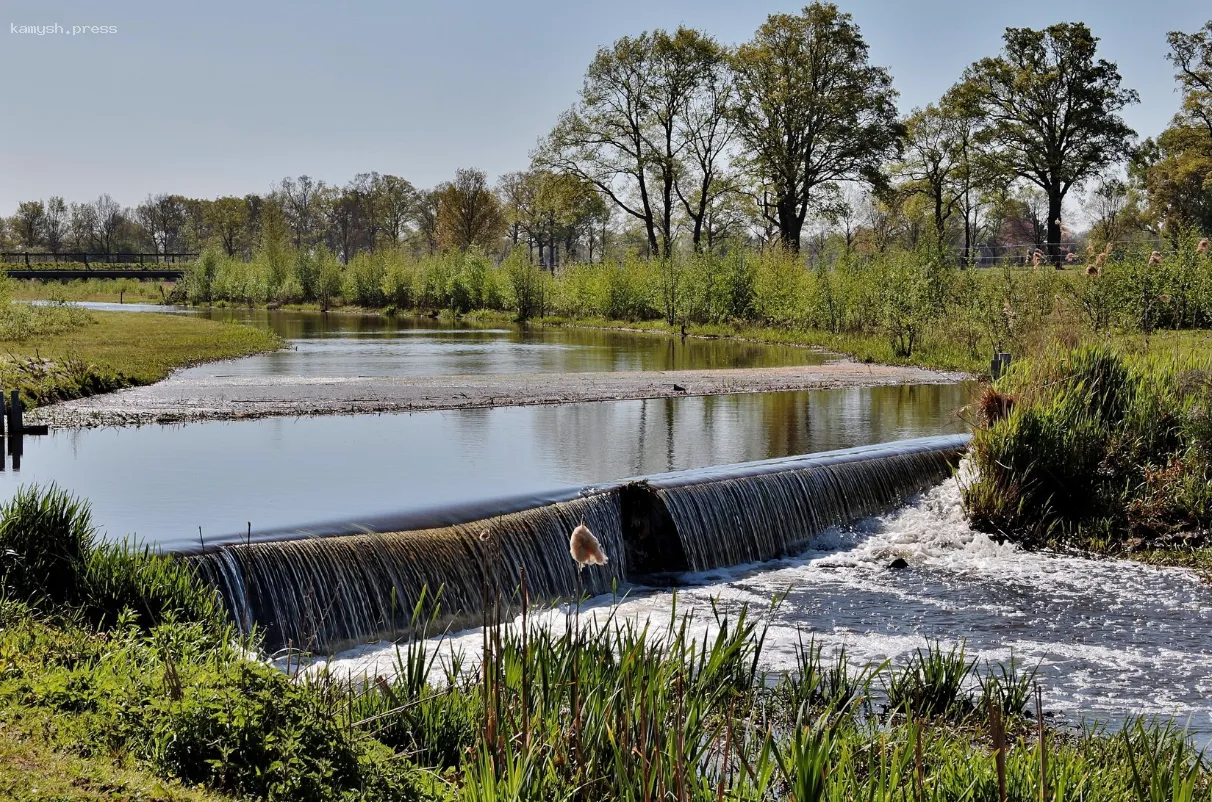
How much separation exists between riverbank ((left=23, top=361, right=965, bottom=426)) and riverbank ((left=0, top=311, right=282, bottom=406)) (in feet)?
1.65

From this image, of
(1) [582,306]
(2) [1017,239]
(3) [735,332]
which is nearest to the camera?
(3) [735,332]

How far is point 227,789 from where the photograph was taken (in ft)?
12.5

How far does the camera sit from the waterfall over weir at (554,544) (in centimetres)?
798

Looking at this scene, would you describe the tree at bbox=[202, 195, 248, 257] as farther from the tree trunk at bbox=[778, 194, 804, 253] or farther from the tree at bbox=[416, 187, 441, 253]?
the tree trunk at bbox=[778, 194, 804, 253]

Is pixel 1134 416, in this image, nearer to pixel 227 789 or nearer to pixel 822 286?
pixel 227 789

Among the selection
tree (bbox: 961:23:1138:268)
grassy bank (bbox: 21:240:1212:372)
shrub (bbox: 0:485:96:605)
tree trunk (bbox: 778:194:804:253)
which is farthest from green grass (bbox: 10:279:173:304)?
shrub (bbox: 0:485:96:605)

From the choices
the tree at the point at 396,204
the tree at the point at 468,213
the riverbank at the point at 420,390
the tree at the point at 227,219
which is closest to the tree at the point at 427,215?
the tree at the point at 396,204

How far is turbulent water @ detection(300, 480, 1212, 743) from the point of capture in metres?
7.07

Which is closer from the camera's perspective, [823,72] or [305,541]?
[305,541]

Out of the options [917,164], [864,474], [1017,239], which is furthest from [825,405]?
[1017,239]

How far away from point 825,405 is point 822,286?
683 inches

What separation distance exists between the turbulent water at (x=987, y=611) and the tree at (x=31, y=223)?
114m

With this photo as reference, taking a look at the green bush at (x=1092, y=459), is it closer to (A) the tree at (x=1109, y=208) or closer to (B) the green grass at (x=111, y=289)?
(A) the tree at (x=1109, y=208)

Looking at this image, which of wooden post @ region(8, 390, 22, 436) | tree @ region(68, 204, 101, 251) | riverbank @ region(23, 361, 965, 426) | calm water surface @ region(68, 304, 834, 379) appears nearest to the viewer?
wooden post @ region(8, 390, 22, 436)
